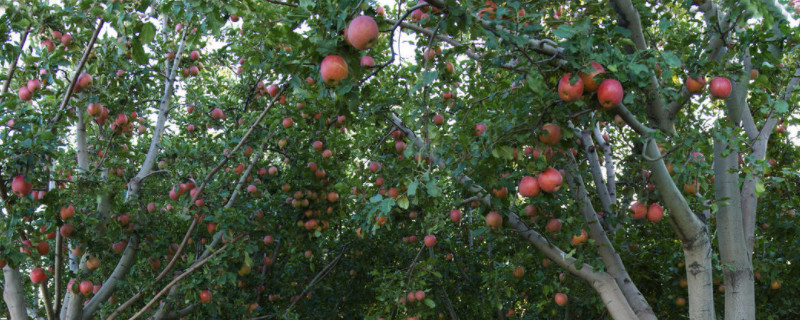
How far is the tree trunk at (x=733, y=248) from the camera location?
11.6 feet

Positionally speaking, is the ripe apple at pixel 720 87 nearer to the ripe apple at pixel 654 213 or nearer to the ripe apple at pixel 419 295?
the ripe apple at pixel 654 213

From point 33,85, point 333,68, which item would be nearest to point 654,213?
point 333,68

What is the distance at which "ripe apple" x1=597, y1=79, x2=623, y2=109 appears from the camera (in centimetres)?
230

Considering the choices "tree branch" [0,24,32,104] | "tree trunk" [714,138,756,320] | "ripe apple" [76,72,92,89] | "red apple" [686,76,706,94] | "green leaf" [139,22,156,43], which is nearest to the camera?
"green leaf" [139,22,156,43]

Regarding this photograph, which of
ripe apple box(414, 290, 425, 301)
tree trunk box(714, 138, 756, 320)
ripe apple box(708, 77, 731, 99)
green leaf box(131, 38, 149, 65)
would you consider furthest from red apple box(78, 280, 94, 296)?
tree trunk box(714, 138, 756, 320)

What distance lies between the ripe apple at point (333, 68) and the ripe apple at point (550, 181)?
127 centimetres

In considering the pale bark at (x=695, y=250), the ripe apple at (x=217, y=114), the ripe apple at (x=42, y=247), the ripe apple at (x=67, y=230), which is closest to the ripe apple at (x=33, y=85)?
the ripe apple at (x=67, y=230)

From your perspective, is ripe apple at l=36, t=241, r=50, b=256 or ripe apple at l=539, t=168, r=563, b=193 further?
ripe apple at l=36, t=241, r=50, b=256

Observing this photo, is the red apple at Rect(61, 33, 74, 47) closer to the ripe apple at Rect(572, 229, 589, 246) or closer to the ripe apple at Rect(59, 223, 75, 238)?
the ripe apple at Rect(59, 223, 75, 238)

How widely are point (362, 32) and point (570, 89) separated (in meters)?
0.96

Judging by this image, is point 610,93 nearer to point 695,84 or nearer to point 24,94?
point 695,84

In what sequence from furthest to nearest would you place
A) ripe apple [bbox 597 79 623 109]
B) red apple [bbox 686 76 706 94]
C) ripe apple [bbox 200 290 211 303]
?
ripe apple [bbox 200 290 211 303] < red apple [bbox 686 76 706 94] < ripe apple [bbox 597 79 623 109]

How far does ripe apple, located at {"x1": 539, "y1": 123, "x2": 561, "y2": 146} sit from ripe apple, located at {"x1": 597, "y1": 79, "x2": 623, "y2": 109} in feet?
1.25

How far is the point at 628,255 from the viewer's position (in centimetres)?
509
